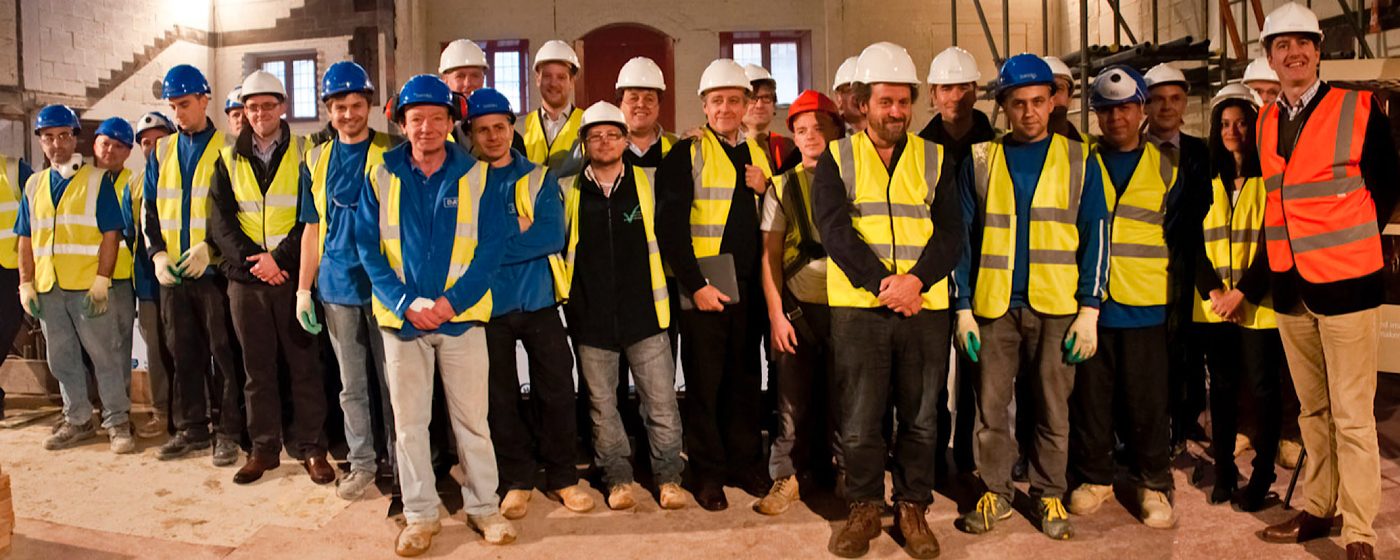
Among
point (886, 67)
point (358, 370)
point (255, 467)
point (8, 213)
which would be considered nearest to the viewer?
point (886, 67)

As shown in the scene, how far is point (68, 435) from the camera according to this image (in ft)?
17.7

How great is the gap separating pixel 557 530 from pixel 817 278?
4.78ft

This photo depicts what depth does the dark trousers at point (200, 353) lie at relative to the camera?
16.0ft

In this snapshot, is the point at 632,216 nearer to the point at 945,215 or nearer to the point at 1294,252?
the point at 945,215

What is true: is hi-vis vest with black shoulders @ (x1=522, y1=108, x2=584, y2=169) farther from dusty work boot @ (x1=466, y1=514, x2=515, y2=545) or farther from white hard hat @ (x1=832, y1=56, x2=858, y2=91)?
dusty work boot @ (x1=466, y1=514, x2=515, y2=545)

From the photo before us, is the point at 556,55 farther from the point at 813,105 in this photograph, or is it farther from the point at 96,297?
the point at 96,297

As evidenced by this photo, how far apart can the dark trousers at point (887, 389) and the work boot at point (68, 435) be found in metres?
4.33

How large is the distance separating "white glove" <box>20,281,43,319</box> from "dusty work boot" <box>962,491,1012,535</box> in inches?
198

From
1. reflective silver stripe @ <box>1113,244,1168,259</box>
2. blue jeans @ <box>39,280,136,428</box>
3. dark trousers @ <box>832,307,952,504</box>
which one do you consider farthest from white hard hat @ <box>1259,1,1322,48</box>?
blue jeans @ <box>39,280,136,428</box>

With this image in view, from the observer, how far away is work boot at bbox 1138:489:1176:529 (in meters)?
3.84

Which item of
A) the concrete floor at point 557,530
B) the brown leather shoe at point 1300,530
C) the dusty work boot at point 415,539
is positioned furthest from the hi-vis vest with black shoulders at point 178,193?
the brown leather shoe at point 1300,530

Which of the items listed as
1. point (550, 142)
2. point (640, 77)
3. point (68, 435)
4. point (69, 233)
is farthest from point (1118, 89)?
point (68, 435)

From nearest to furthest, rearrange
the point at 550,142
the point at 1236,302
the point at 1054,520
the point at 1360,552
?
the point at 1360,552, the point at 1054,520, the point at 1236,302, the point at 550,142

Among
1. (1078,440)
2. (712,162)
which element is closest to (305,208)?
(712,162)
